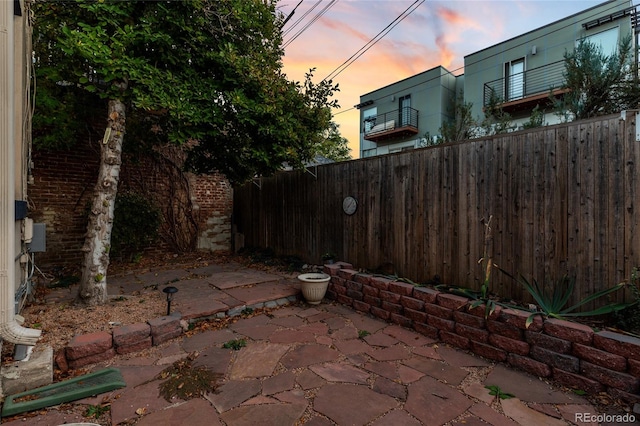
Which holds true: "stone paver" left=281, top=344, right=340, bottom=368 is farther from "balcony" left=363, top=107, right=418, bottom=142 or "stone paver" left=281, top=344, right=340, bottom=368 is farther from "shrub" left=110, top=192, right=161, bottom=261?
"balcony" left=363, top=107, right=418, bottom=142

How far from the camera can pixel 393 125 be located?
44.9 feet

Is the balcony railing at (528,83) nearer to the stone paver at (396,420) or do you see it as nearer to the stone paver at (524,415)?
the stone paver at (524,415)

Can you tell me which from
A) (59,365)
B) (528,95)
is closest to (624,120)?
(59,365)

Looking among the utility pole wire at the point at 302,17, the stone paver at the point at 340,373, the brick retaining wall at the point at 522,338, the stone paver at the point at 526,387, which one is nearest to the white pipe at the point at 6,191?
the stone paver at the point at 340,373

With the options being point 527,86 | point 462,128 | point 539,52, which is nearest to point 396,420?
point 462,128

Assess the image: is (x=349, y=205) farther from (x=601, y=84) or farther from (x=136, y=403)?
(x=601, y=84)

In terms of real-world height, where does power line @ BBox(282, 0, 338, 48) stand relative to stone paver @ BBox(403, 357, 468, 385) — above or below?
above

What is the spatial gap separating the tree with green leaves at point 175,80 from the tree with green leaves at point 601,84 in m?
4.33

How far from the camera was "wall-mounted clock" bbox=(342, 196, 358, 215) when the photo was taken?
4.79m

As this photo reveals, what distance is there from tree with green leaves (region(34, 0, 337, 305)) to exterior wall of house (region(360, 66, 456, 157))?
8478 millimetres

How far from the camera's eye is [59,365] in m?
2.44

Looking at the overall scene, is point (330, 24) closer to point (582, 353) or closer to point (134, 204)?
point (134, 204)

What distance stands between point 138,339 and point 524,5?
8.50 meters

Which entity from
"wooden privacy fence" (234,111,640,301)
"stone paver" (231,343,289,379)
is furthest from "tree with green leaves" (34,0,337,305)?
"stone paver" (231,343,289,379)
